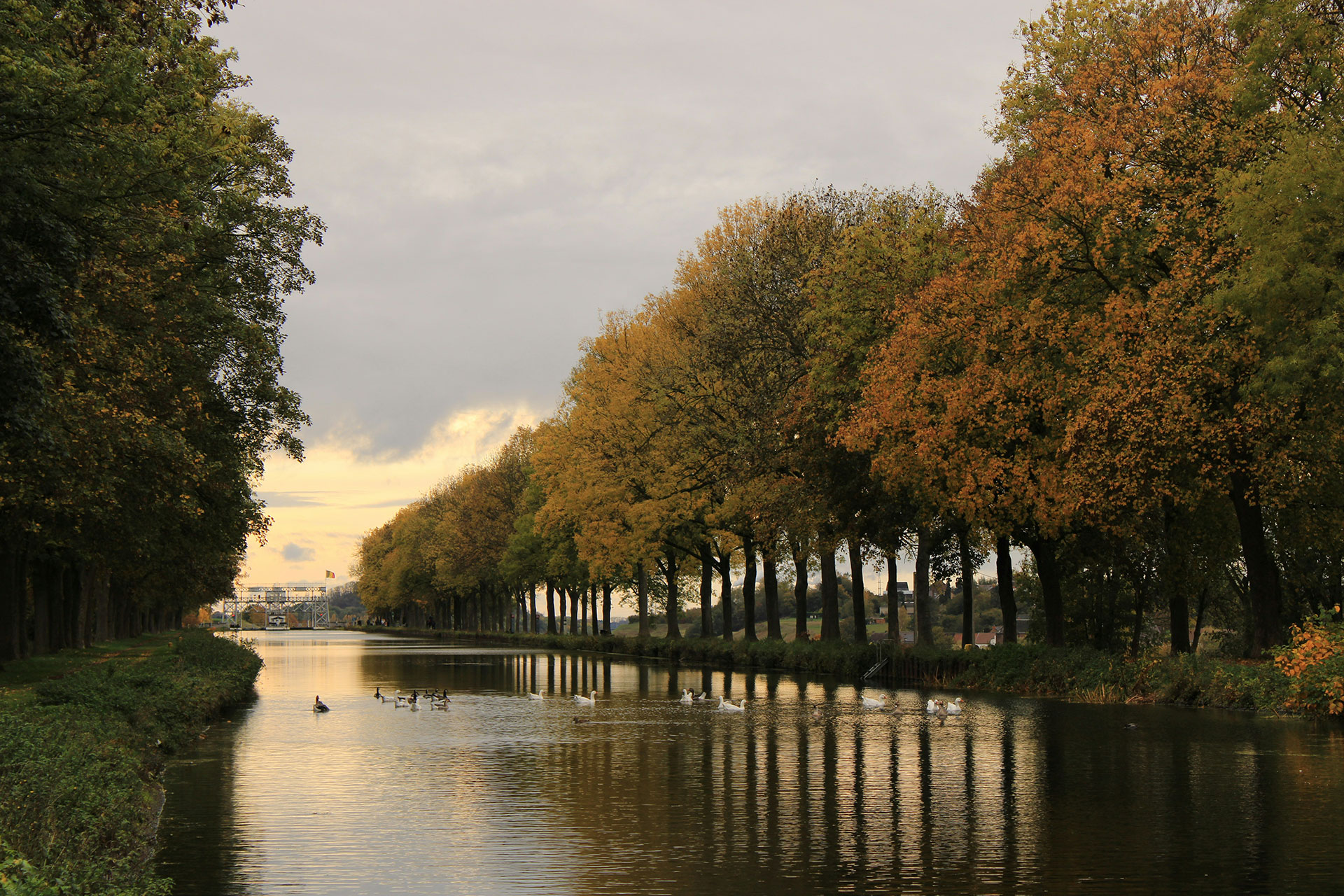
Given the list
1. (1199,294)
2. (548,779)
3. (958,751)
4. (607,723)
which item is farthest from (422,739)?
(1199,294)

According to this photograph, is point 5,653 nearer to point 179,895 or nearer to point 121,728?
point 121,728

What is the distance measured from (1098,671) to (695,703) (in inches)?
504

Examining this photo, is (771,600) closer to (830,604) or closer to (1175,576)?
(830,604)

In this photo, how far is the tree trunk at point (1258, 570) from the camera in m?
36.8

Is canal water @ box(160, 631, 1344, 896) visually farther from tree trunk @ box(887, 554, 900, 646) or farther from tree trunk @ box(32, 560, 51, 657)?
tree trunk @ box(32, 560, 51, 657)

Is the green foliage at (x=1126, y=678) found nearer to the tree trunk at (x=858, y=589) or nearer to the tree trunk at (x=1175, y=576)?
the tree trunk at (x=1175, y=576)

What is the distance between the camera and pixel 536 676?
62156 mm

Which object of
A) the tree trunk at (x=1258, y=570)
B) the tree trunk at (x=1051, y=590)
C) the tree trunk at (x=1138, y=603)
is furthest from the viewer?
the tree trunk at (x=1138, y=603)

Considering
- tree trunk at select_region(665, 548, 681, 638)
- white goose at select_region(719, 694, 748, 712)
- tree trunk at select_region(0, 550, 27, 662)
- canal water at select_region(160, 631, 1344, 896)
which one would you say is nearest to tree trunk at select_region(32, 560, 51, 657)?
tree trunk at select_region(0, 550, 27, 662)

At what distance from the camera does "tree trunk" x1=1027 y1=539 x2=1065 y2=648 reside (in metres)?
45.2

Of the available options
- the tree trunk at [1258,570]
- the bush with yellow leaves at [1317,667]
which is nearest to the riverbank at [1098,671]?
the bush with yellow leaves at [1317,667]

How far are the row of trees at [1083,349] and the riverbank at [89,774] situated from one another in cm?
2330

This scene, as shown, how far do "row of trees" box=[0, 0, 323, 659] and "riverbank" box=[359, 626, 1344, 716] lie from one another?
82.3ft

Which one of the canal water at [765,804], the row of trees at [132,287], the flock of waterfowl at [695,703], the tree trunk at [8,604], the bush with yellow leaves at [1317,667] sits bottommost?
the flock of waterfowl at [695,703]
